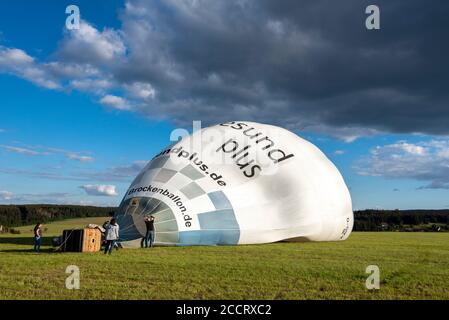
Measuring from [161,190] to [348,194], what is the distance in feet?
33.2

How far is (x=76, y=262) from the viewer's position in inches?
520

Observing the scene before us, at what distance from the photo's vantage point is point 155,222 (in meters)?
18.3

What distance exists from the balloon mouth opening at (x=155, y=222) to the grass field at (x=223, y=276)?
196cm

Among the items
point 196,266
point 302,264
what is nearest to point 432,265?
point 302,264

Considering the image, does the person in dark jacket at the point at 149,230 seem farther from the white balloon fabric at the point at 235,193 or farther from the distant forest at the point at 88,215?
the distant forest at the point at 88,215

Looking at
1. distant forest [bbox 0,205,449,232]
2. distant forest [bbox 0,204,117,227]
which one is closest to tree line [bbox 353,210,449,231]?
distant forest [bbox 0,205,449,232]

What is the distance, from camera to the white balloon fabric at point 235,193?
18688 mm

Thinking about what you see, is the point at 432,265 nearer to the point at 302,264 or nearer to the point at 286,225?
the point at 302,264

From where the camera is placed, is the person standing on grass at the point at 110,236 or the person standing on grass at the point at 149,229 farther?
the person standing on grass at the point at 149,229
